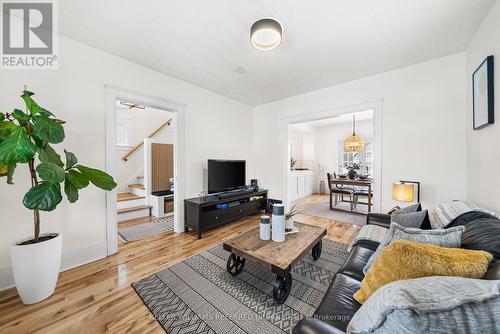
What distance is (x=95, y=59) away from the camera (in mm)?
2318

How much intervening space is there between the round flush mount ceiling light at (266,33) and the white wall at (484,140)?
1.89 metres

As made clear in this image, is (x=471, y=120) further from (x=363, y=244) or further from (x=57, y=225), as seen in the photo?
(x=57, y=225)

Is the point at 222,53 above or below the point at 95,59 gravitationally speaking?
above

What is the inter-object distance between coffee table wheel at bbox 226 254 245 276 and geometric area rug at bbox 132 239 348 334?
51 mm

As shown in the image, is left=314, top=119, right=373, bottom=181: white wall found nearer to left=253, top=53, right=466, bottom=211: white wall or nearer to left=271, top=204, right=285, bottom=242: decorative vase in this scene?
left=253, top=53, right=466, bottom=211: white wall

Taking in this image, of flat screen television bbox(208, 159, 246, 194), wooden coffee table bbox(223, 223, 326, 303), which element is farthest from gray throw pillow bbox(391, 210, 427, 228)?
flat screen television bbox(208, 159, 246, 194)

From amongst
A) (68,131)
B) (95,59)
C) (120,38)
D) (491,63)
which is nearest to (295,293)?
(491,63)

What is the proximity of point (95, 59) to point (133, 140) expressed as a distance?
11.8 ft

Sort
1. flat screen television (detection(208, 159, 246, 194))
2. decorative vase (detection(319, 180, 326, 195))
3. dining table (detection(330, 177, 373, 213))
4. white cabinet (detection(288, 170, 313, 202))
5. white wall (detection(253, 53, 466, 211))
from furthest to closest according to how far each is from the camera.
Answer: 1. decorative vase (detection(319, 180, 326, 195))
2. white cabinet (detection(288, 170, 313, 202))
3. dining table (detection(330, 177, 373, 213))
4. flat screen television (detection(208, 159, 246, 194))
5. white wall (detection(253, 53, 466, 211))

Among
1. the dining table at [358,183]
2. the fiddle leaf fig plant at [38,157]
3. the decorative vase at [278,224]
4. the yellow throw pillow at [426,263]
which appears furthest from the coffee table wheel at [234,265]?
the dining table at [358,183]

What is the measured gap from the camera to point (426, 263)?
81cm

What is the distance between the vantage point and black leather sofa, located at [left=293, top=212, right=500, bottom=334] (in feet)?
2.60

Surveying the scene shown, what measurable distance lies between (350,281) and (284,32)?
2423 millimetres

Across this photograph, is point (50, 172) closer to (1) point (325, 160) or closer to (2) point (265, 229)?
(2) point (265, 229)
